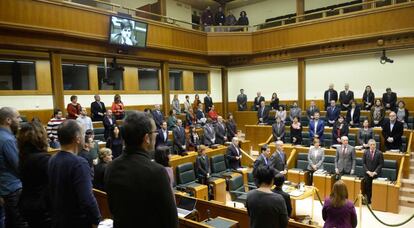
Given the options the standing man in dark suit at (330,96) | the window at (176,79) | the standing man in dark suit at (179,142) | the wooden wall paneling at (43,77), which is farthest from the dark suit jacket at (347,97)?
the wooden wall paneling at (43,77)

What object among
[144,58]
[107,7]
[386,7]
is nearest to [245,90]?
[144,58]

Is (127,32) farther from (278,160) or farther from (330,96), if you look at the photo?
(330,96)

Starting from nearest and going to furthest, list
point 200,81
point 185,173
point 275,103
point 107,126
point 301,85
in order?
point 185,173
point 107,126
point 275,103
point 301,85
point 200,81

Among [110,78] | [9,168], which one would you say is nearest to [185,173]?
[9,168]

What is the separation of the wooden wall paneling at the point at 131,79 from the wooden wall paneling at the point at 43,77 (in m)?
2.27

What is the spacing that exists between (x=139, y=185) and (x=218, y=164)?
547 cm

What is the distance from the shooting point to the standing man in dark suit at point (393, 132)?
6219 millimetres

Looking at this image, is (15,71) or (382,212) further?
→ (15,71)

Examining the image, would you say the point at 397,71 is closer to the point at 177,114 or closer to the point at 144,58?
the point at 177,114

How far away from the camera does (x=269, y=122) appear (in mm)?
9273

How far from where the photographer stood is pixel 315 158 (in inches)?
243

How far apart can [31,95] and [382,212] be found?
8218 millimetres

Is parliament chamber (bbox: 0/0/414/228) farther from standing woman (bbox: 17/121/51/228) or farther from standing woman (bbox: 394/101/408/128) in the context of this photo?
standing woman (bbox: 17/121/51/228)

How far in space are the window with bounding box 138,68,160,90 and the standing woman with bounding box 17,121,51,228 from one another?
817 cm
